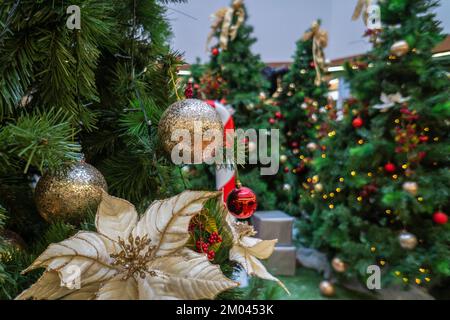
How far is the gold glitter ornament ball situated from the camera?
373 mm

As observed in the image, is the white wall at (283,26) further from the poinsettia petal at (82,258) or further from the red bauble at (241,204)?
the poinsettia petal at (82,258)

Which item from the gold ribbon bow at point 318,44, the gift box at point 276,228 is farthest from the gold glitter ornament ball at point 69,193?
the gold ribbon bow at point 318,44

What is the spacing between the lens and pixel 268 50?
3.18m

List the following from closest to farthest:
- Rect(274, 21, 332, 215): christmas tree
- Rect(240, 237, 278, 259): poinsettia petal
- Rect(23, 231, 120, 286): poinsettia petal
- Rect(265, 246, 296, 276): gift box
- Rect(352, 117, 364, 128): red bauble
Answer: Rect(23, 231, 120, 286): poinsettia petal, Rect(240, 237, 278, 259): poinsettia petal, Rect(352, 117, 364, 128): red bauble, Rect(265, 246, 296, 276): gift box, Rect(274, 21, 332, 215): christmas tree

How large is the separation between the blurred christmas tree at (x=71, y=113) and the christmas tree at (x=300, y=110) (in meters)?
1.85

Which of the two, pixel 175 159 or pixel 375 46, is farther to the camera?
pixel 375 46

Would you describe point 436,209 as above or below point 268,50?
below

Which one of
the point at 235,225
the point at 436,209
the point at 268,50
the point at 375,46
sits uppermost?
the point at 268,50

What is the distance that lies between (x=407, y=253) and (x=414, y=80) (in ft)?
2.24

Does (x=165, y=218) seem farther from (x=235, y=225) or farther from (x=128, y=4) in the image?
(x=128, y=4)

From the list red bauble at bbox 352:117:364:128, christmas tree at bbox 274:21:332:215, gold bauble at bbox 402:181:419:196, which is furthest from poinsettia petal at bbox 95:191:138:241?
christmas tree at bbox 274:21:332:215

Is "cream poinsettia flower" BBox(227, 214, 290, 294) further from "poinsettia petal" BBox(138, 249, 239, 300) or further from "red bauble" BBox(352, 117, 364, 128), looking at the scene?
"red bauble" BBox(352, 117, 364, 128)

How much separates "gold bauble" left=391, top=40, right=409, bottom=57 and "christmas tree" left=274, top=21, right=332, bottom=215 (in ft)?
3.20

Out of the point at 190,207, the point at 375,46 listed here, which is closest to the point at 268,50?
the point at 375,46
